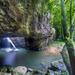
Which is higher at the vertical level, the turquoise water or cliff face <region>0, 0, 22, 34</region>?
cliff face <region>0, 0, 22, 34</region>

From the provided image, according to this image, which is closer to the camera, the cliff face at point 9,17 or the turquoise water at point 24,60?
the cliff face at point 9,17

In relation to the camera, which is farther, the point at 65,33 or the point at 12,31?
the point at 12,31

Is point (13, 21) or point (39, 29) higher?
point (13, 21)

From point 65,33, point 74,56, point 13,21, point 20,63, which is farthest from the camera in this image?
point 20,63

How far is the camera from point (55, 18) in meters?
22.0

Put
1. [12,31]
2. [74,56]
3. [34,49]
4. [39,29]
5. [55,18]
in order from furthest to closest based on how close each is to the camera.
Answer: [55,18] < [34,49] < [39,29] < [12,31] < [74,56]

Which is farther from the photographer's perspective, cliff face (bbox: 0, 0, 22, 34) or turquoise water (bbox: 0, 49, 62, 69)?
turquoise water (bbox: 0, 49, 62, 69)

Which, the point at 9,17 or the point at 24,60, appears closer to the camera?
the point at 9,17

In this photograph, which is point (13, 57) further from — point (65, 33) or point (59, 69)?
point (65, 33)

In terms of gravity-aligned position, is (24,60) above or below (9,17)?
below

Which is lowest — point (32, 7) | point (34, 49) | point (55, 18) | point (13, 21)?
point (34, 49)

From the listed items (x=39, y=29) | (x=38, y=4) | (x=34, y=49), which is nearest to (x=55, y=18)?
(x=34, y=49)

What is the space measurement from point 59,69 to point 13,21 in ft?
13.1

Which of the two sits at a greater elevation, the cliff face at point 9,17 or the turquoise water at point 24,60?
the cliff face at point 9,17
